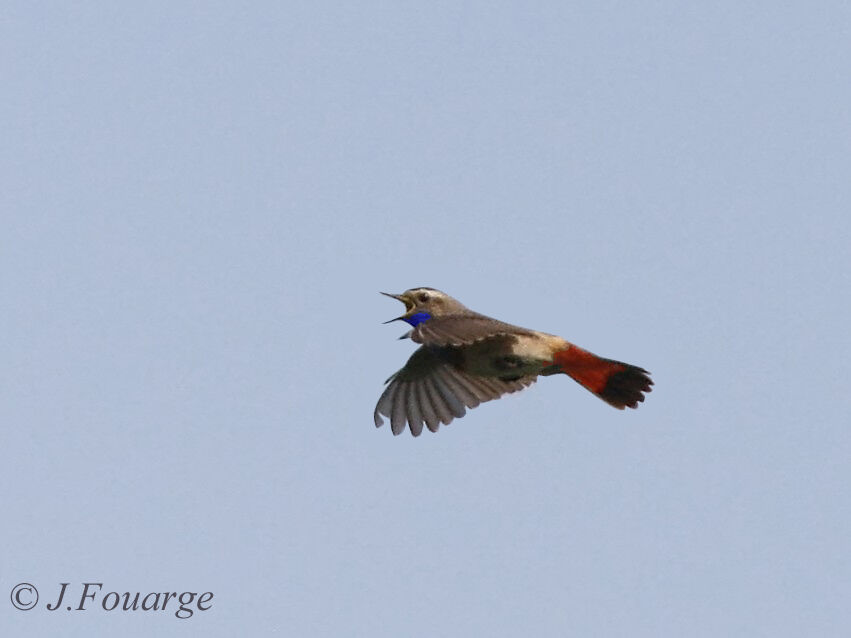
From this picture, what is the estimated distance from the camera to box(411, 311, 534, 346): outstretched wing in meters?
16.0

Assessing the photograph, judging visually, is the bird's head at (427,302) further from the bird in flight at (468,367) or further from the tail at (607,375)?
the tail at (607,375)

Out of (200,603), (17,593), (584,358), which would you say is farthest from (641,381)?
(17,593)

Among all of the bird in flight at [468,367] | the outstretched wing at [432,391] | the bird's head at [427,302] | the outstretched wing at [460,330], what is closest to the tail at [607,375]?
the bird in flight at [468,367]

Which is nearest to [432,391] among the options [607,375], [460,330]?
[607,375]

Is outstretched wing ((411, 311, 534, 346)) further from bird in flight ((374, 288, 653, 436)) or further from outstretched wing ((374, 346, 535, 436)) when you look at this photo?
outstretched wing ((374, 346, 535, 436))

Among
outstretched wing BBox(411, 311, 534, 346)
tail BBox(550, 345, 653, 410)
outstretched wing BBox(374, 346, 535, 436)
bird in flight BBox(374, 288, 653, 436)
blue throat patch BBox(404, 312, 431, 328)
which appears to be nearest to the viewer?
outstretched wing BBox(411, 311, 534, 346)

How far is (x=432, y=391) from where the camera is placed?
Answer: 18.5 metres

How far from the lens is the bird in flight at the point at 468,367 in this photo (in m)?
17.1

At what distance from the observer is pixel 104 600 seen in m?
18.2

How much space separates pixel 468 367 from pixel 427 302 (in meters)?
0.76

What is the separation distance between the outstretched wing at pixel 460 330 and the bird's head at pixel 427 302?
1.02 feet

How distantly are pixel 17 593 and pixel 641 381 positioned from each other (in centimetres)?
597

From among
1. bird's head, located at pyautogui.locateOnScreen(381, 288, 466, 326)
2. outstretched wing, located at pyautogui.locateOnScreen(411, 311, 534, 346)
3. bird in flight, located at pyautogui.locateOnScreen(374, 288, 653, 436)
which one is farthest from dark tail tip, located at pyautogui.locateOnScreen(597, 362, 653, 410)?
bird's head, located at pyautogui.locateOnScreen(381, 288, 466, 326)

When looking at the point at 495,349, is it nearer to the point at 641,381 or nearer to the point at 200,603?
the point at 641,381
